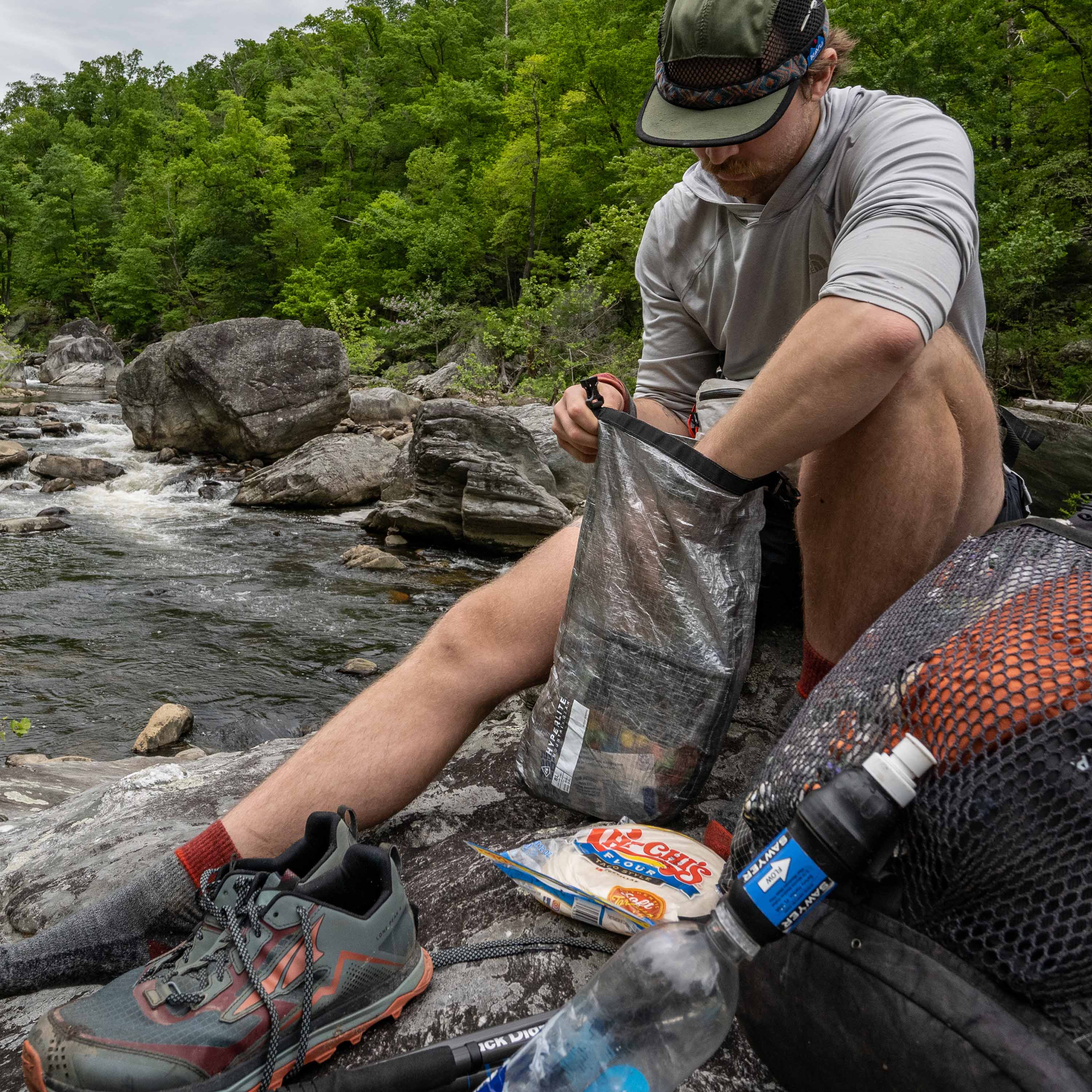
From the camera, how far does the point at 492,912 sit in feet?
5.49

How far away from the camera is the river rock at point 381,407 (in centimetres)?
1656

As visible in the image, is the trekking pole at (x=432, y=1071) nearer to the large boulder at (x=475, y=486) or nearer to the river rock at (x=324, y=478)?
the large boulder at (x=475, y=486)

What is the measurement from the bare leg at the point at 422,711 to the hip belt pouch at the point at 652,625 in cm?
13

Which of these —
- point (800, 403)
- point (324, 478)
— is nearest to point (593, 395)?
point (800, 403)

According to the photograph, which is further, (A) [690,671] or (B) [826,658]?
(B) [826,658]

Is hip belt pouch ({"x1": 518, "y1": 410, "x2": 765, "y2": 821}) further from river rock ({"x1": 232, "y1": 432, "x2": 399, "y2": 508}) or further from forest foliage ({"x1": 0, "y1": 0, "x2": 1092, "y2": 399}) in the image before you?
river rock ({"x1": 232, "y1": 432, "x2": 399, "y2": 508})

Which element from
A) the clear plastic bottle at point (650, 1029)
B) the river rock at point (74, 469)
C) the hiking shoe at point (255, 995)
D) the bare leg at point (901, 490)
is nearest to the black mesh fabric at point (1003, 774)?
the clear plastic bottle at point (650, 1029)

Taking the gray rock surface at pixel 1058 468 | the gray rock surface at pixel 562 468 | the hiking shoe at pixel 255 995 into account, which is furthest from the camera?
the gray rock surface at pixel 562 468

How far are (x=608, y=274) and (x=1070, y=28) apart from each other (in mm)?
9494

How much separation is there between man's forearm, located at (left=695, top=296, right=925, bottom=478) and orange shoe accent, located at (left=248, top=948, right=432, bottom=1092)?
1.10 metres

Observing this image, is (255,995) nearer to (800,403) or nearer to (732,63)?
(800,403)

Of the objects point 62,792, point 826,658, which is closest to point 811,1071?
point 826,658

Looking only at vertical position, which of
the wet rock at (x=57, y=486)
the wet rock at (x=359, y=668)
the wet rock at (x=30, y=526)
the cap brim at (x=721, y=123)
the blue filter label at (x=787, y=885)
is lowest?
the wet rock at (x=57, y=486)

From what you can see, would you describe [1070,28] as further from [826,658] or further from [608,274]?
[826,658]
